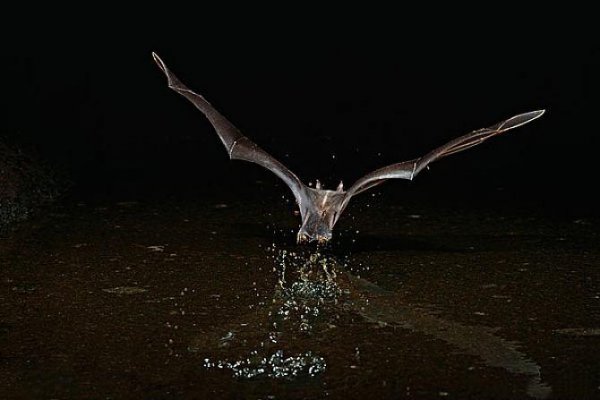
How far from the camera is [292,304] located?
4684 mm

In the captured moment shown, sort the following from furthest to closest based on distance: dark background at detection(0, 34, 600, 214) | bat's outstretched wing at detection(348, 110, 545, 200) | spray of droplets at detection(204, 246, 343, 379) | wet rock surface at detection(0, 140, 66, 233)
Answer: dark background at detection(0, 34, 600, 214) < wet rock surface at detection(0, 140, 66, 233) < bat's outstretched wing at detection(348, 110, 545, 200) < spray of droplets at detection(204, 246, 343, 379)

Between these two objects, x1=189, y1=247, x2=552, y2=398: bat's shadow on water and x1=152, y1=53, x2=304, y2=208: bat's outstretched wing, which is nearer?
x1=189, y1=247, x2=552, y2=398: bat's shadow on water

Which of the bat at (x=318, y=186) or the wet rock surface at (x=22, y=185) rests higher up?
the bat at (x=318, y=186)

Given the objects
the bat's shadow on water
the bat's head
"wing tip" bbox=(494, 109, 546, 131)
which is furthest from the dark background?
the bat's shadow on water

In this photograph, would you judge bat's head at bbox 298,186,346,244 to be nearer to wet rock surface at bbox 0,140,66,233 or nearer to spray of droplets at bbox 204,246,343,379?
spray of droplets at bbox 204,246,343,379

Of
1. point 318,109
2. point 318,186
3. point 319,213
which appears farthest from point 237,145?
point 318,109

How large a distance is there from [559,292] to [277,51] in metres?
7.02

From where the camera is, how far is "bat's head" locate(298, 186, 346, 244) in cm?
531

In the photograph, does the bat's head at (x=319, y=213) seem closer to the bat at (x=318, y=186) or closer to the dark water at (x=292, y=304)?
the bat at (x=318, y=186)

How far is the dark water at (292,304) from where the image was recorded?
150 inches

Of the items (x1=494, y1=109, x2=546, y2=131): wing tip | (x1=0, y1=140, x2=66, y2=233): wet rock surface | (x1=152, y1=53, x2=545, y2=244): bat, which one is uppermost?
(x1=494, y1=109, x2=546, y2=131): wing tip

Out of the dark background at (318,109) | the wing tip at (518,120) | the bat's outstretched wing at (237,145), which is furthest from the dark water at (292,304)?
the dark background at (318,109)

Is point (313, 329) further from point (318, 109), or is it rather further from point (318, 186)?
point (318, 109)

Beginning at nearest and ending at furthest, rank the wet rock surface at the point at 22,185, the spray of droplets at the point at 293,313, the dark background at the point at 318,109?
the spray of droplets at the point at 293,313 → the wet rock surface at the point at 22,185 → the dark background at the point at 318,109
